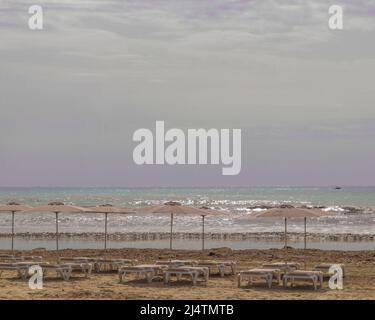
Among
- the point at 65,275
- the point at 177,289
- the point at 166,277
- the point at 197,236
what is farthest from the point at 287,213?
the point at 197,236

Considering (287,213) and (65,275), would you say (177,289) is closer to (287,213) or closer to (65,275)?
(65,275)

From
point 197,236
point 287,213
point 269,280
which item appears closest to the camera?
point 269,280

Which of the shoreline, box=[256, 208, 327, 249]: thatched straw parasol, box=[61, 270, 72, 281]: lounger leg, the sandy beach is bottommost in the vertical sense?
the shoreline

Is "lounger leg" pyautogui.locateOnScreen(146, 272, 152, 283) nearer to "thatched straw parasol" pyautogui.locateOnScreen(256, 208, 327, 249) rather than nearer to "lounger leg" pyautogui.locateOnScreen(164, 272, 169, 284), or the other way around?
"lounger leg" pyautogui.locateOnScreen(164, 272, 169, 284)

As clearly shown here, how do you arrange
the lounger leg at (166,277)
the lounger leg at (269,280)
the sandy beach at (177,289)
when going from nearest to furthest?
the sandy beach at (177,289) < the lounger leg at (269,280) < the lounger leg at (166,277)

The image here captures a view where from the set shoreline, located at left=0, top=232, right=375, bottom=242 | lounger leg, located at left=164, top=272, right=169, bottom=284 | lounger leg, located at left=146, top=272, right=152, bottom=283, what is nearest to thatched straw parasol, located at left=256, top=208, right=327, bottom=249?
lounger leg, located at left=164, top=272, right=169, bottom=284

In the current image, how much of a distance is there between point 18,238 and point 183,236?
848cm

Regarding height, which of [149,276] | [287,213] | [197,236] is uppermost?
[287,213]

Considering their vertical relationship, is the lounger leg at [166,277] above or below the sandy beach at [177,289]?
above

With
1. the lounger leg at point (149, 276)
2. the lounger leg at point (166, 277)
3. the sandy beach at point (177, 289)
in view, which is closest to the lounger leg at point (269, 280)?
the sandy beach at point (177, 289)

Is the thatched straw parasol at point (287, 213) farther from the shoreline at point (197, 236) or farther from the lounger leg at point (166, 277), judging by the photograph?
the shoreline at point (197, 236)

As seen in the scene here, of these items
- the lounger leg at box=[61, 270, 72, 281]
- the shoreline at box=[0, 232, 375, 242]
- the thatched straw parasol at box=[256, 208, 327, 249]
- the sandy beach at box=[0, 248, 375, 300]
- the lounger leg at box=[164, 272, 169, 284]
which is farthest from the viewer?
the shoreline at box=[0, 232, 375, 242]
